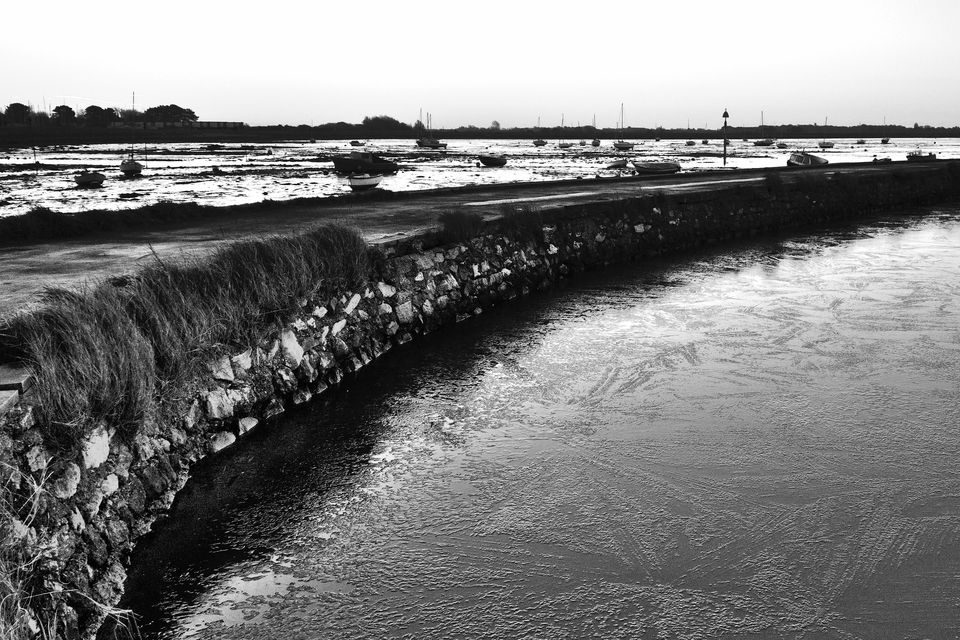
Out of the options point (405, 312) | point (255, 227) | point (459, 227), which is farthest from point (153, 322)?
point (255, 227)

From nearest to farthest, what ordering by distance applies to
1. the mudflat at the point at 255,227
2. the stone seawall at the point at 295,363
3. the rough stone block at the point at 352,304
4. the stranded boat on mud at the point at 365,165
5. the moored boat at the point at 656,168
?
the stone seawall at the point at 295,363, the mudflat at the point at 255,227, the rough stone block at the point at 352,304, the moored boat at the point at 656,168, the stranded boat on mud at the point at 365,165

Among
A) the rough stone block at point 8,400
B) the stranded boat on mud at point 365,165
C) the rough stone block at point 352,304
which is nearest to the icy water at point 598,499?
the rough stone block at point 352,304

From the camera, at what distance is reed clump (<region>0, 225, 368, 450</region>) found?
641 cm

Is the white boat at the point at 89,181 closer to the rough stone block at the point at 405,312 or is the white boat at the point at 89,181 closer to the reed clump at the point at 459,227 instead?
the reed clump at the point at 459,227

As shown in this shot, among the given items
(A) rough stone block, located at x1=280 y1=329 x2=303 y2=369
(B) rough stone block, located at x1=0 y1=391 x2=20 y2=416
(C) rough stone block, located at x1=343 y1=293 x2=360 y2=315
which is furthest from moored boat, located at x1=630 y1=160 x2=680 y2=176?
(B) rough stone block, located at x1=0 y1=391 x2=20 y2=416

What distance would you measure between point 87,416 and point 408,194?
2030cm

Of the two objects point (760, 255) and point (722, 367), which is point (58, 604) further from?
point (760, 255)

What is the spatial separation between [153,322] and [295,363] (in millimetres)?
2217

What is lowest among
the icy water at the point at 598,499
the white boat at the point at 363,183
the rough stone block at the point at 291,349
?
the icy water at the point at 598,499

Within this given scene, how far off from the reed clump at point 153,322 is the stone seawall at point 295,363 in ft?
0.68

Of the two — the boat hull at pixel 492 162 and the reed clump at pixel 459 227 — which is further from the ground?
the boat hull at pixel 492 162

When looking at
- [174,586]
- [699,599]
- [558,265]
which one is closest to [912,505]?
[699,599]

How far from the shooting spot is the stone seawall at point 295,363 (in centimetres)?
541

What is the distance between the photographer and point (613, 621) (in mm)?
5414
